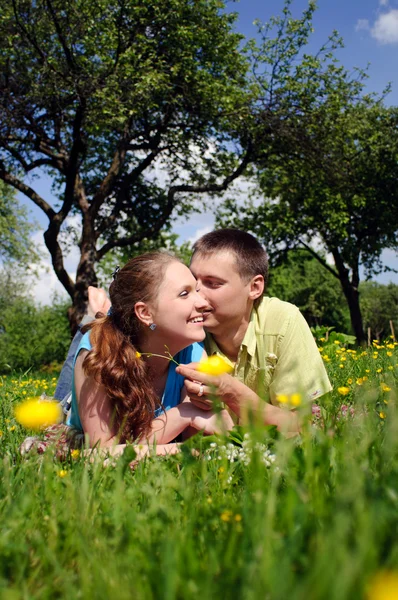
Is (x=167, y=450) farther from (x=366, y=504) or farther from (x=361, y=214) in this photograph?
(x=361, y=214)

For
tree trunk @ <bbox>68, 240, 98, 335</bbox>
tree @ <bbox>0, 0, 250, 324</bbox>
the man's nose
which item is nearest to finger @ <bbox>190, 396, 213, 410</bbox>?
the man's nose

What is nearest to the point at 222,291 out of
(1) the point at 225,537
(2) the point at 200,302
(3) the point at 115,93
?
(2) the point at 200,302

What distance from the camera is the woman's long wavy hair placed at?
322 cm

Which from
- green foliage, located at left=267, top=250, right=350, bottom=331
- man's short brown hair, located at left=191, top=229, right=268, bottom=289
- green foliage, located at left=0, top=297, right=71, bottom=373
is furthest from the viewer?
green foliage, located at left=267, top=250, right=350, bottom=331

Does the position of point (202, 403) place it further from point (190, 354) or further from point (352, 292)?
point (352, 292)

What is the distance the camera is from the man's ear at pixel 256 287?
3.90 metres

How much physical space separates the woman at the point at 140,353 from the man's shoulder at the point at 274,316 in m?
0.54

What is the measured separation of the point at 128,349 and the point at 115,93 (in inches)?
414

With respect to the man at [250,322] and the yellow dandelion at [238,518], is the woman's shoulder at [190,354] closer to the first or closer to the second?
the man at [250,322]

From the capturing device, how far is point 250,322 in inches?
153

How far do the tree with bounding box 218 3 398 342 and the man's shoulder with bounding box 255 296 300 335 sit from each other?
1241 centimetres

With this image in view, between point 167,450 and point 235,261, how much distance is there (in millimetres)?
1462

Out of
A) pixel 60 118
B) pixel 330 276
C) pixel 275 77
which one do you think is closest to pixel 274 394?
pixel 60 118

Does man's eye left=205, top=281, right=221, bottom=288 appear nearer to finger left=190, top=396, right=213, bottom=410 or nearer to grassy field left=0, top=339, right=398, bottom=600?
finger left=190, top=396, right=213, bottom=410
